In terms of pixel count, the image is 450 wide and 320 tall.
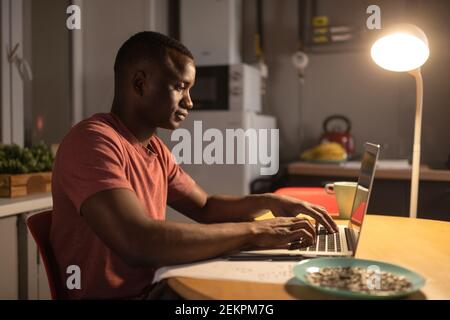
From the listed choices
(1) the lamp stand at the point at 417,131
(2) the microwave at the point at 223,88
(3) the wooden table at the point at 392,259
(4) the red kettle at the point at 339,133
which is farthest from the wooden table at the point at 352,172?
(3) the wooden table at the point at 392,259

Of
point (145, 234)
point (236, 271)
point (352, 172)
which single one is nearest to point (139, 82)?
point (145, 234)

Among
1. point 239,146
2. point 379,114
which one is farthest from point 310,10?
point 239,146

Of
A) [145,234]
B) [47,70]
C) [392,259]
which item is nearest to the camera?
[145,234]

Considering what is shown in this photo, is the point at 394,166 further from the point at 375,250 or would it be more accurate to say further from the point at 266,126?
the point at 375,250

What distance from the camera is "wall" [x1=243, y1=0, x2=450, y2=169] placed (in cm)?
307

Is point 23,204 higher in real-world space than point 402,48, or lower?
lower

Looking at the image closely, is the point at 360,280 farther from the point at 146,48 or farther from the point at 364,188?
the point at 146,48

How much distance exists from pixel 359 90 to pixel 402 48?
1.92 m

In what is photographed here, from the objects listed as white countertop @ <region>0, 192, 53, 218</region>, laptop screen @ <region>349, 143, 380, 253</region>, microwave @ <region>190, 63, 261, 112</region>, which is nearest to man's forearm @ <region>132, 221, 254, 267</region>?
laptop screen @ <region>349, 143, 380, 253</region>

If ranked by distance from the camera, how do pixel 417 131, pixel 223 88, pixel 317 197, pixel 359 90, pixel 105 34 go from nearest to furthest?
pixel 417 131, pixel 317 197, pixel 223 88, pixel 105 34, pixel 359 90

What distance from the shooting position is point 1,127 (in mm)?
2627

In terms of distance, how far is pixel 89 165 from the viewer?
3.28 feet

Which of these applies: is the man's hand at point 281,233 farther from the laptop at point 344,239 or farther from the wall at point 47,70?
the wall at point 47,70

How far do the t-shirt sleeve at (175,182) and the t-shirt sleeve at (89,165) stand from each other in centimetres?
38
